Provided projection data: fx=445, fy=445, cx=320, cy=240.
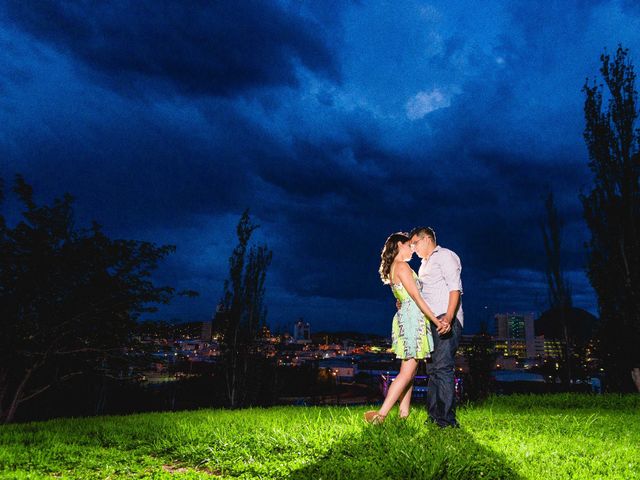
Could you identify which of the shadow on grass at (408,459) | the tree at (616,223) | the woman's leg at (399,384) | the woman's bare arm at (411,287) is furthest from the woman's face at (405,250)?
the tree at (616,223)

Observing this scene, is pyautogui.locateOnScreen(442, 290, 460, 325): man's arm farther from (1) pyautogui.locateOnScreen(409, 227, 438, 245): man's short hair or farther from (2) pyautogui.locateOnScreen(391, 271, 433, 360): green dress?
(1) pyautogui.locateOnScreen(409, 227, 438, 245): man's short hair

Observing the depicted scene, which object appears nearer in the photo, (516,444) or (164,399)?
(516,444)

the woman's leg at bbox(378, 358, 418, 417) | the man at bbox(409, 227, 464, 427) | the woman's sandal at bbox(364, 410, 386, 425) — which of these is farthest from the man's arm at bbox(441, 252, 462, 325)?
the woman's sandal at bbox(364, 410, 386, 425)

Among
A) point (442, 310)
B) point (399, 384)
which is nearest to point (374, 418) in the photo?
point (399, 384)

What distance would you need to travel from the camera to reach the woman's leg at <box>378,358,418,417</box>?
5.25 meters

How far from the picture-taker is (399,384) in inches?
207

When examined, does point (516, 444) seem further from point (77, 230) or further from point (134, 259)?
point (77, 230)

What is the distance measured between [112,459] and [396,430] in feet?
9.50

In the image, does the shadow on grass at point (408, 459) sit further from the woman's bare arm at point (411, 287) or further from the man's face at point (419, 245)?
the man's face at point (419, 245)

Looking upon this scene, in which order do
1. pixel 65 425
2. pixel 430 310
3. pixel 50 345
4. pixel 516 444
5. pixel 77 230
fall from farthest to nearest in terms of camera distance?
1. pixel 77 230
2. pixel 50 345
3. pixel 65 425
4. pixel 430 310
5. pixel 516 444

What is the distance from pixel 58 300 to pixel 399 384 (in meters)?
6.30

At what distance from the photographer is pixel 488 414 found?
6500mm

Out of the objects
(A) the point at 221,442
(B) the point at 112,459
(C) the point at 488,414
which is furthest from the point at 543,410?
(B) the point at 112,459

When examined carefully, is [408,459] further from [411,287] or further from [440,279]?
[440,279]
